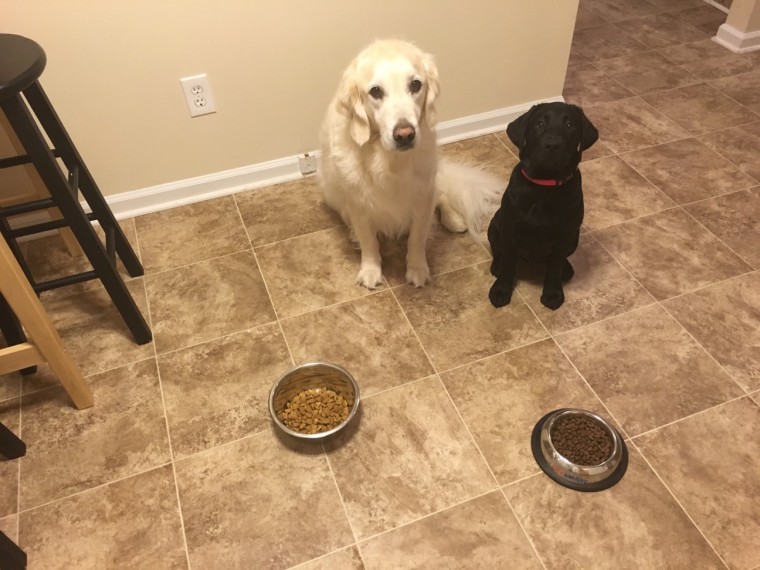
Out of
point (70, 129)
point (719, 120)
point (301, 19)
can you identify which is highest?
point (301, 19)

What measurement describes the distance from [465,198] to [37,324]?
1386 mm

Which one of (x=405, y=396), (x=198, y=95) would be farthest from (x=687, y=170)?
(x=198, y=95)

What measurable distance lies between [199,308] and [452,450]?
3.10 ft

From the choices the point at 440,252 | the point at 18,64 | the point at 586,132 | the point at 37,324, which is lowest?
the point at 440,252

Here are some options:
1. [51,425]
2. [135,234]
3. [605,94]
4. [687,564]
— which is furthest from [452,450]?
[605,94]

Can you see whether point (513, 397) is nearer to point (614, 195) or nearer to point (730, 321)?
point (730, 321)

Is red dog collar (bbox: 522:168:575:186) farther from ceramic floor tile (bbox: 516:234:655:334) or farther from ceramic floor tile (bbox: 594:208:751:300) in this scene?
ceramic floor tile (bbox: 594:208:751:300)

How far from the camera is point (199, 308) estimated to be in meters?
1.88

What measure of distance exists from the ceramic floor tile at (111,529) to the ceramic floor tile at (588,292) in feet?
3.92

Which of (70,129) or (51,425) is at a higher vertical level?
(70,129)

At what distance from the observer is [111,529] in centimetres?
137

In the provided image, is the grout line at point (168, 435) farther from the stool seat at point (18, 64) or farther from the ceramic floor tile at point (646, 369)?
the ceramic floor tile at point (646, 369)

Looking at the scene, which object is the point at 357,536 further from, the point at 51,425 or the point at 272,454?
the point at 51,425

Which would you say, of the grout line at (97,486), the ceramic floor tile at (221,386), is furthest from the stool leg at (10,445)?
the ceramic floor tile at (221,386)
